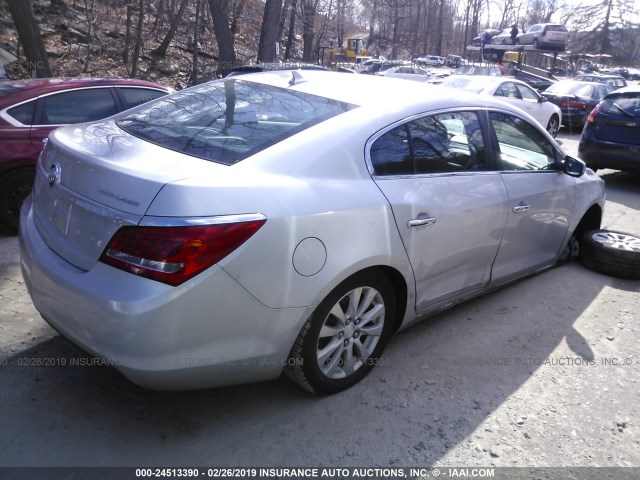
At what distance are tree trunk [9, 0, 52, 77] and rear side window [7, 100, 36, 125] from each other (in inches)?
236

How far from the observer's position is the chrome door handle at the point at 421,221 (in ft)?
10.0

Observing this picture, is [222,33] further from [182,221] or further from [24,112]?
[182,221]

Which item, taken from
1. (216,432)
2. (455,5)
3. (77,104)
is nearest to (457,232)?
(216,432)

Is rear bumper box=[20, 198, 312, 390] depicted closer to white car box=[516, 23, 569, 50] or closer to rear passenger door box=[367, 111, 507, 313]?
rear passenger door box=[367, 111, 507, 313]

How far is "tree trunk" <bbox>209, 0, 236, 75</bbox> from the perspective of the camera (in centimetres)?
1436

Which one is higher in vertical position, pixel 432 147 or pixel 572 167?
pixel 432 147

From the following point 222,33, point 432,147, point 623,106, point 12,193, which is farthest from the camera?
point 222,33

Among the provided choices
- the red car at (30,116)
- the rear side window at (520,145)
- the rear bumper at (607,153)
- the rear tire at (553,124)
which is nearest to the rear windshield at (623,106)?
the rear bumper at (607,153)

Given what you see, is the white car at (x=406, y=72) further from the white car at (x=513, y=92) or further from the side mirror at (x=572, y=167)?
the side mirror at (x=572, y=167)

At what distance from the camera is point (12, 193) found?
211 inches

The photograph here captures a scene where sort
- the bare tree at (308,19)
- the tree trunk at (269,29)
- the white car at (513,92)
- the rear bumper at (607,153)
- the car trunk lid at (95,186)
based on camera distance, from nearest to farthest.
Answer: the car trunk lid at (95,186)
the rear bumper at (607,153)
the white car at (513,92)
the tree trunk at (269,29)
the bare tree at (308,19)

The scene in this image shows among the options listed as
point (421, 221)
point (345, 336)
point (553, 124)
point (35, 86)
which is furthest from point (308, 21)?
point (345, 336)

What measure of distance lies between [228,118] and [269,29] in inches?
539

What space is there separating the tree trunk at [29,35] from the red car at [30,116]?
570 cm
